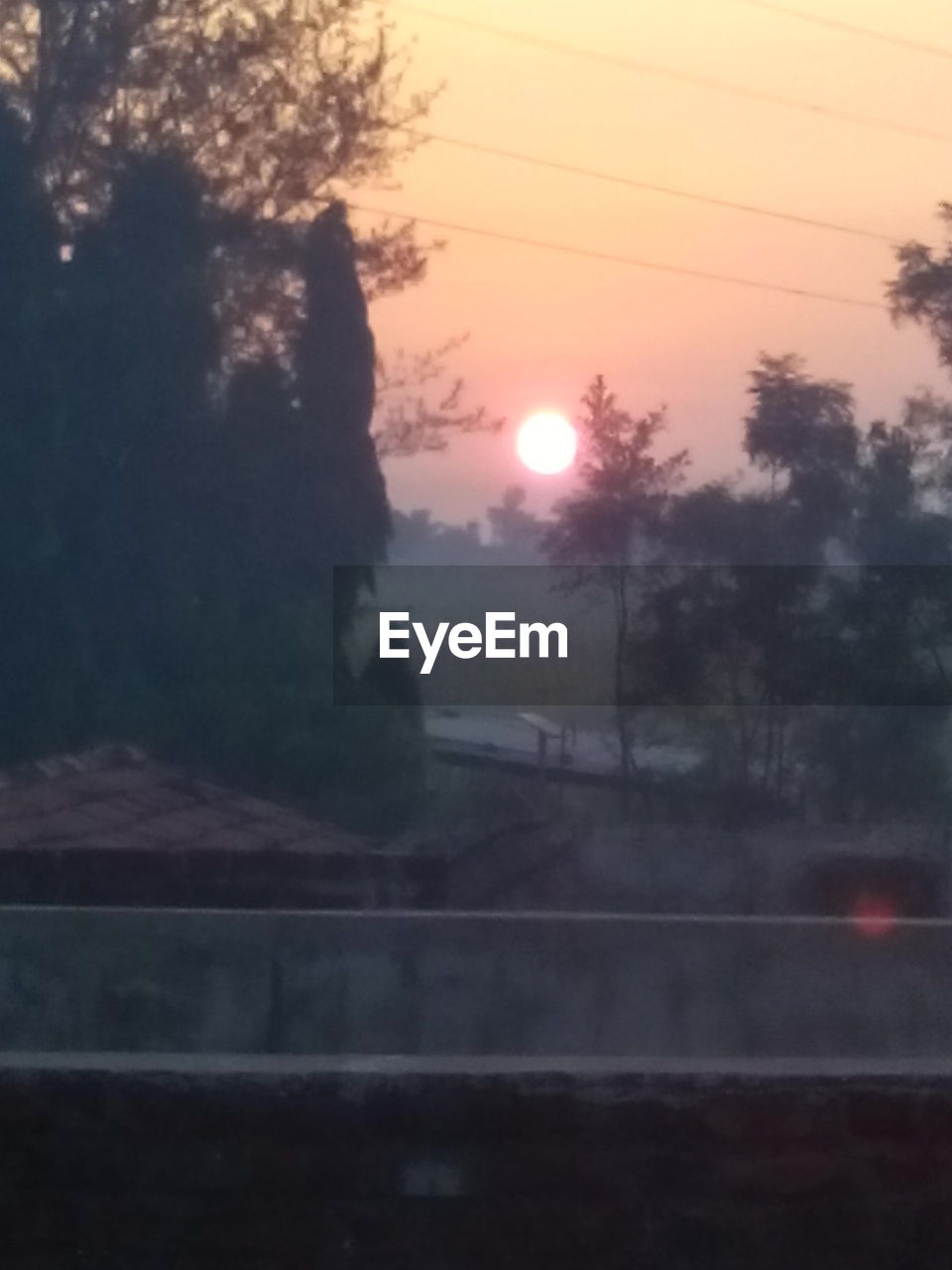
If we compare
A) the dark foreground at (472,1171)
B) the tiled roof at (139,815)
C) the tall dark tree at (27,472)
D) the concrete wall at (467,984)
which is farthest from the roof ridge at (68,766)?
the dark foreground at (472,1171)

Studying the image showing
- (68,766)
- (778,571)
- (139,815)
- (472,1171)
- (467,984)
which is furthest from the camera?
(778,571)

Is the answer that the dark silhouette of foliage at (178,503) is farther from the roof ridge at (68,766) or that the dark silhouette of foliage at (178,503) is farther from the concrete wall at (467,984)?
the concrete wall at (467,984)

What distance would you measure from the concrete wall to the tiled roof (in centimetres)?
247

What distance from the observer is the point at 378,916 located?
9.43 m

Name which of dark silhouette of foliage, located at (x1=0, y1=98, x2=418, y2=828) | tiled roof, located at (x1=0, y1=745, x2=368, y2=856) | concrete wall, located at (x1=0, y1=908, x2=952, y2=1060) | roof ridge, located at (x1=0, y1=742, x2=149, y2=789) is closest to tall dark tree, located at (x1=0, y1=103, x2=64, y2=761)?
dark silhouette of foliage, located at (x1=0, y1=98, x2=418, y2=828)

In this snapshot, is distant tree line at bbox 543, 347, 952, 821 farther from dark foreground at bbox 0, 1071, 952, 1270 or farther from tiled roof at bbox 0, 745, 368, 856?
dark foreground at bbox 0, 1071, 952, 1270

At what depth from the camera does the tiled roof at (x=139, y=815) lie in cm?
1261

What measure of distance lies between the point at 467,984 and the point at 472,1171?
5.56m

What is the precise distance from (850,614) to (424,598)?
13.9ft

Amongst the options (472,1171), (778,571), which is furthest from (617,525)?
(472,1171)

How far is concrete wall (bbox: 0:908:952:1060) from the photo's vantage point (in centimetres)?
930

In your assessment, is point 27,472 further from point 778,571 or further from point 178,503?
point 778,571

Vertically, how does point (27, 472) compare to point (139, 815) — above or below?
above

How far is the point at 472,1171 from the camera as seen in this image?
3914 mm
